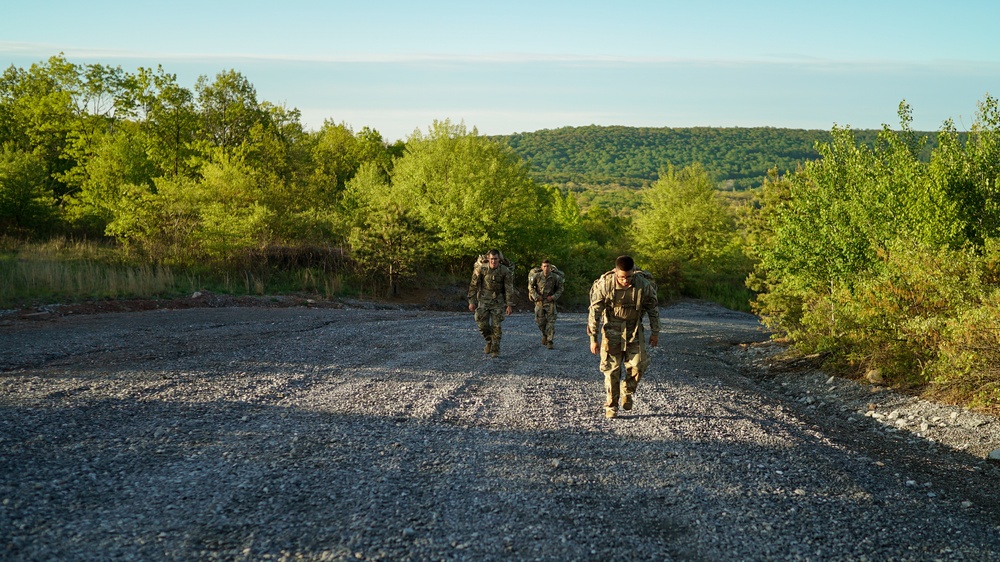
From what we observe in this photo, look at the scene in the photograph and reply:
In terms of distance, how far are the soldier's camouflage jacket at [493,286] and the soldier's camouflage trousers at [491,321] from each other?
0.34 ft

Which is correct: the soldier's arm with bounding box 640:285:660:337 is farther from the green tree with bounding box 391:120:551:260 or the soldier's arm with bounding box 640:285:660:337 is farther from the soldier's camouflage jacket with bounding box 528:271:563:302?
the green tree with bounding box 391:120:551:260

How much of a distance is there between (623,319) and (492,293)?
565cm

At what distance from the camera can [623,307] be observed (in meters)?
9.89

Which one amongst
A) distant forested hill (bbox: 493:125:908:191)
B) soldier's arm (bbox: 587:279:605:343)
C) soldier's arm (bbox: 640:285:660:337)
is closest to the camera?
soldier's arm (bbox: 640:285:660:337)

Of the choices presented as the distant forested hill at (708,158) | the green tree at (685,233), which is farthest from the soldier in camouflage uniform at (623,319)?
the distant forested hill at (708,158)

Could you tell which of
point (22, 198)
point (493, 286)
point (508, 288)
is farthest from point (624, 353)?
point (22, 198)

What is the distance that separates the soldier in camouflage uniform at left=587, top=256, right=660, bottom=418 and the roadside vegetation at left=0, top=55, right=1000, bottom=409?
6.26 m

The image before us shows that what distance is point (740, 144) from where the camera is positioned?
619 feet

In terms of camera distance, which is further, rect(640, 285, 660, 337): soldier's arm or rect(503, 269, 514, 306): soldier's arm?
rect(503, 269, 514, 306): soldier's arm

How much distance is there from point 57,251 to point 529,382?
2540cm

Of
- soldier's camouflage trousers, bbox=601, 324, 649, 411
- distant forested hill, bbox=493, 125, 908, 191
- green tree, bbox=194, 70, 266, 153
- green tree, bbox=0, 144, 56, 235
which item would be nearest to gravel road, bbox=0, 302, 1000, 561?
soldier's camouflage trousers, bbox=601, 324, 649, 411

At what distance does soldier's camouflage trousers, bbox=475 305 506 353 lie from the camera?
1524 centimetres

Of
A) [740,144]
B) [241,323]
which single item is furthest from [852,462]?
[740,144]

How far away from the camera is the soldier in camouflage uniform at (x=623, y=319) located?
986 centimetres
